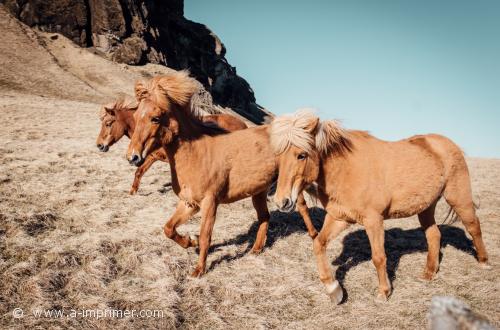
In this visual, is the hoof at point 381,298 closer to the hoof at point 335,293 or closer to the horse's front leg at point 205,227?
the hoof at point 335,293

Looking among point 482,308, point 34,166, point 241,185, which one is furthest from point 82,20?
point 482,308

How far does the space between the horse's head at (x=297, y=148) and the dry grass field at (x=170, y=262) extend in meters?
1.53

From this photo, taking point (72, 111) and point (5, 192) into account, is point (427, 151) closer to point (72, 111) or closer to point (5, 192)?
point (5, 192)

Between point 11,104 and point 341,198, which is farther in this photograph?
point 11,104

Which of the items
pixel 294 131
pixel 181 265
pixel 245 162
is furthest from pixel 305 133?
pixel 181 265

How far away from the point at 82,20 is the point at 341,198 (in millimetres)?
46915

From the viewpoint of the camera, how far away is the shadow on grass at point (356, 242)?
5801 mm

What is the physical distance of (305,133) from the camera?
419 cm

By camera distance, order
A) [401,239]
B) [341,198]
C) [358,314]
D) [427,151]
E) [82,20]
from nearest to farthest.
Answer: [358,314]
[341,198]
[427,151]
[401,239]
[82,20]

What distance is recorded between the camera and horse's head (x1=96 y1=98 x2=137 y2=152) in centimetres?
859

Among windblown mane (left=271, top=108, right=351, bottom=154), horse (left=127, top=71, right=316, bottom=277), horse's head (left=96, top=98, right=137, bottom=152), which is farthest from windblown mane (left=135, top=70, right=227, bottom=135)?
horse's head (left=96, top=98, right=137, bottom=152)

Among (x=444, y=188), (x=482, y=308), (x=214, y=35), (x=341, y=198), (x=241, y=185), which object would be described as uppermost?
(x=214, y=35)

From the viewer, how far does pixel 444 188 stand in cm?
537

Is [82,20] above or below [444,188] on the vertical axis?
above
